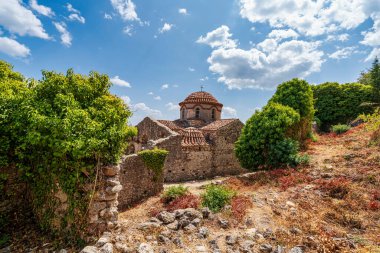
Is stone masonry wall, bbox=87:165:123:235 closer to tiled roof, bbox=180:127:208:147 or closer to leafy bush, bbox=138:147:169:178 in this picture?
leafy bush, bbox=138:147:169:178

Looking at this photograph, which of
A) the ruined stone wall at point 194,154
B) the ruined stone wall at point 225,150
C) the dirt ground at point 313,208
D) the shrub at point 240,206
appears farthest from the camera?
the ruined stone wall at point 225,150

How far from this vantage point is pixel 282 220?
7.56 metres

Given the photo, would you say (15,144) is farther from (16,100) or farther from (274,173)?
(274,173)

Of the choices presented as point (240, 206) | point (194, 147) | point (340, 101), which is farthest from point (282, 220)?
point (340, 101)

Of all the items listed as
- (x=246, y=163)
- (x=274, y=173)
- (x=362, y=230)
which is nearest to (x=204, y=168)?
(x=246, y=163)

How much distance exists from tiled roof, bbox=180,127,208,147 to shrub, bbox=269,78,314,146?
7199 millimetres

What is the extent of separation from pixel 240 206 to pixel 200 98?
70.2 feet

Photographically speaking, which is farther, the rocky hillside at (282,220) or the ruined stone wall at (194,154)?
the ruined stone wall at (194,154)

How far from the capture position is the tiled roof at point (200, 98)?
28.6 meters

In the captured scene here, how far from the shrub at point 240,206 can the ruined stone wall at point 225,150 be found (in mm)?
11948

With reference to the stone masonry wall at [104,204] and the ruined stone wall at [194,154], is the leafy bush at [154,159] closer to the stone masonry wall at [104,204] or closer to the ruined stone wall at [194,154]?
the ruined stone wall at [194,154]

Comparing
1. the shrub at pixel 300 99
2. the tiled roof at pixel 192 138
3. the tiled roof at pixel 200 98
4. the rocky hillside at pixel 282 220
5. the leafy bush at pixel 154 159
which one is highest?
the tiled roof at pixel 200 98

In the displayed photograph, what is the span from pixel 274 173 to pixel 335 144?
7.62 m

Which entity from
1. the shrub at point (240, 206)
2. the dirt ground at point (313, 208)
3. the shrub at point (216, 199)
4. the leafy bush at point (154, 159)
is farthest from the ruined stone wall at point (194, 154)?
the shrub at point (240, 206)
